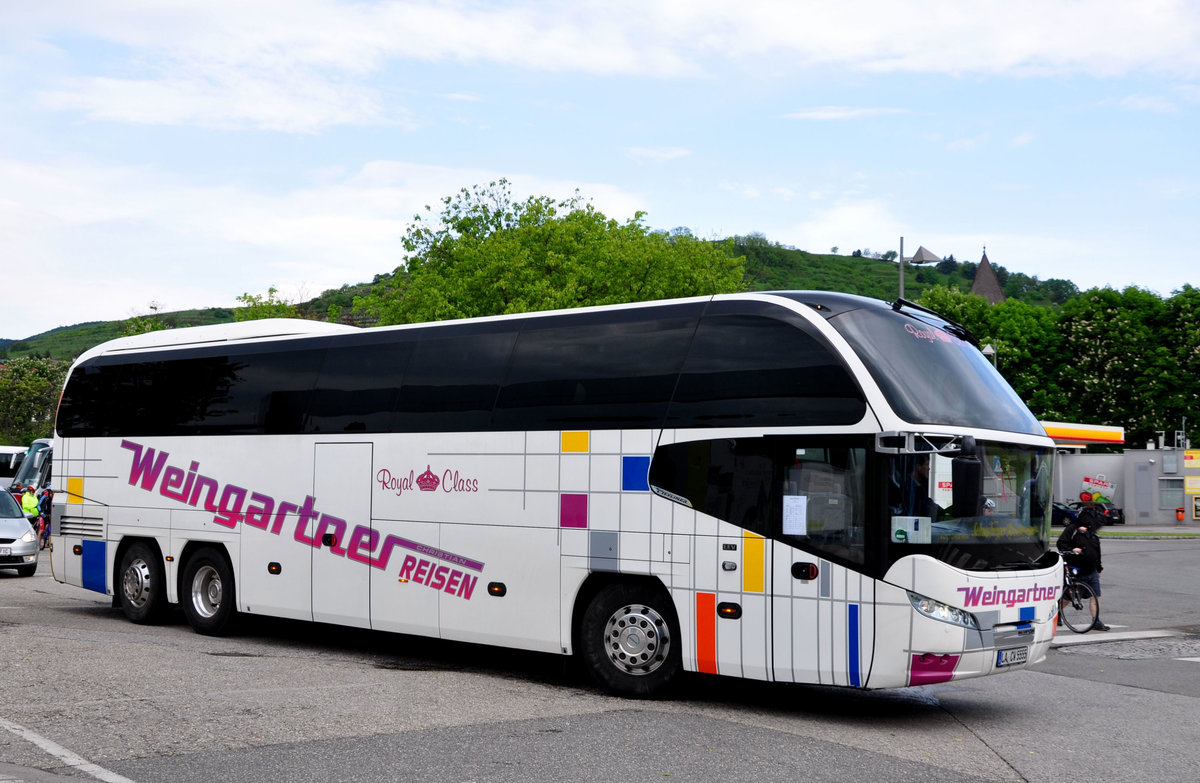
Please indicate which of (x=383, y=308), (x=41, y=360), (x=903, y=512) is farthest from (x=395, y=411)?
(x=41, y=360)

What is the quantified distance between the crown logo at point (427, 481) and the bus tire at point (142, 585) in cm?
450

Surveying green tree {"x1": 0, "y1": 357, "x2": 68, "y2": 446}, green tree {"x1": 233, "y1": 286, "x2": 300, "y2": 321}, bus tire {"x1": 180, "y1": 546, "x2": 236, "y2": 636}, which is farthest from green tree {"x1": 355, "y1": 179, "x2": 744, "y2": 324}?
green tree {"x1": 0, "y1": 357, "x2": 68, "y2": 446}

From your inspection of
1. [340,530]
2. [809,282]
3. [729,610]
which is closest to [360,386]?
[340,530]

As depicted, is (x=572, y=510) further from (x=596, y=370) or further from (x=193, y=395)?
(x=193, y=395)

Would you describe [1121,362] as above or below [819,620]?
above

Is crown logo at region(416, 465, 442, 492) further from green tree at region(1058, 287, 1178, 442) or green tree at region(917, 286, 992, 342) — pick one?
green tree at region(917, 286, 992, 342)

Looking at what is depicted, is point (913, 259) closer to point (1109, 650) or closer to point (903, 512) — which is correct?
point (1109, 650)

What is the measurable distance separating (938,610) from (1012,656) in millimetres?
905

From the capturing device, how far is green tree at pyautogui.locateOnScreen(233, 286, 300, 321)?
61.3m

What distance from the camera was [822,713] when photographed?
385 inches

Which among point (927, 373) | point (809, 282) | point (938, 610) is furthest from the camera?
point (809, 282)

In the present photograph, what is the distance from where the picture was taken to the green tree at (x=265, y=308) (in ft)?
201

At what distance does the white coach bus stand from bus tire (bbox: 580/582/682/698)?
0.06 feet

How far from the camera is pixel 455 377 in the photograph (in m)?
11.7
